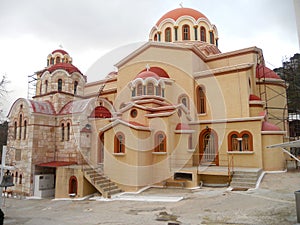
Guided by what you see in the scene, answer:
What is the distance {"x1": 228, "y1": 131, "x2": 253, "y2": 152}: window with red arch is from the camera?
46.3 feet

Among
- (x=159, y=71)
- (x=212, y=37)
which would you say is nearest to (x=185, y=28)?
(x=212, y=37)

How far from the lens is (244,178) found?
1180cm

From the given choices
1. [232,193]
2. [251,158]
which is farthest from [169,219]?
[251,158]

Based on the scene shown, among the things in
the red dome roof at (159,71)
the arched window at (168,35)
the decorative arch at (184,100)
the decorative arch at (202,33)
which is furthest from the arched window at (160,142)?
the decorative arch at (202,33)

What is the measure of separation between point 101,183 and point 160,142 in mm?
3784

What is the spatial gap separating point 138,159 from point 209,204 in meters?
4.93

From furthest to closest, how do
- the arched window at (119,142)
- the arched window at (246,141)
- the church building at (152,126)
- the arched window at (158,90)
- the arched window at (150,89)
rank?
the arched window at (158,90)
the arched window at (150,89)
the arched window at (246,141)
the arched window at (119,142)
the church building at (152,126)

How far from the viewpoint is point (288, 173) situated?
12.8 meters

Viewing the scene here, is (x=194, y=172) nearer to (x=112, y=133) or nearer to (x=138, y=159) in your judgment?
(x=138, y=159)

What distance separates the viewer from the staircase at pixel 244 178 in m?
11.3

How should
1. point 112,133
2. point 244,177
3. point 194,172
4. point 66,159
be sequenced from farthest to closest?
point 66,159 → point 112,133 → point 194,172 → point 244,177

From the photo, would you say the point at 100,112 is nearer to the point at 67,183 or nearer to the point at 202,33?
the point at 67,183

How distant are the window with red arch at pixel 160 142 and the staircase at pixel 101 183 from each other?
2984 mm

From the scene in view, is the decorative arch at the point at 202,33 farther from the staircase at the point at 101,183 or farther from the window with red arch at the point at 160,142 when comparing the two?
the staircase at the point at 101,183
